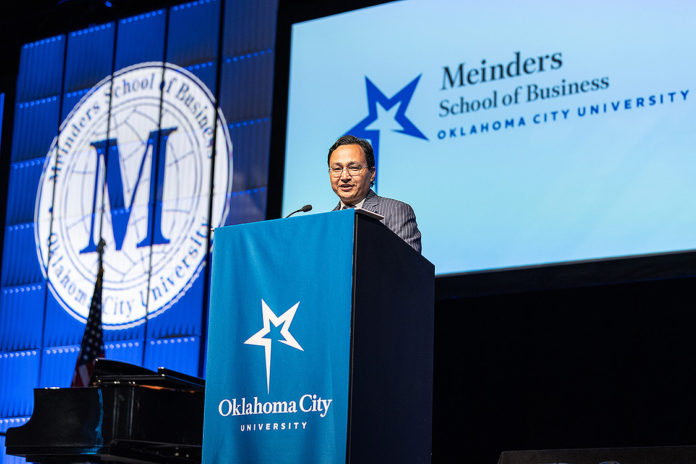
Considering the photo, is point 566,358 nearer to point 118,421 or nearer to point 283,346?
point 118,421

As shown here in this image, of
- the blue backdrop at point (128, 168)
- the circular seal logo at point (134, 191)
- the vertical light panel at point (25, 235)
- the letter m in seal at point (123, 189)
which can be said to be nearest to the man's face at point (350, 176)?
the blue backdrop at point (128, 168)

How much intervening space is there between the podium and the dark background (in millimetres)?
2590

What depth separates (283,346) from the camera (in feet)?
6.89

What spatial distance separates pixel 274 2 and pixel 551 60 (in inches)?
85.4

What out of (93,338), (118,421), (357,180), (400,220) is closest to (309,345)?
(400,220)

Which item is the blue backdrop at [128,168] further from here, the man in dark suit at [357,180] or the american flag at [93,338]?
the man in dark suit at [357,180]

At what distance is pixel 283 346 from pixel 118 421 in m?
1.63

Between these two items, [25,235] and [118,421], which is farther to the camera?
[25,235]

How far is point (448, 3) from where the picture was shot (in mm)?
5250

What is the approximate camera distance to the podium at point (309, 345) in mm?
2021

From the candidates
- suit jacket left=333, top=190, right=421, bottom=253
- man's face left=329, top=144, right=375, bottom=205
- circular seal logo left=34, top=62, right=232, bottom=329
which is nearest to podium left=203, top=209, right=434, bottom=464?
suit jacket left=333, top=190, right=421, bottom=253

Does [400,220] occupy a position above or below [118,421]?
above

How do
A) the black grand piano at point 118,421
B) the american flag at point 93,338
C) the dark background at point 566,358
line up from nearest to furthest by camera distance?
1. the black grand piano at point 118,421
2. the dark background at point 566,358
3. the american flag at point 93,338

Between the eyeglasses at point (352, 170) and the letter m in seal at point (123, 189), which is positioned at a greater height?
the letter m in seal at point (123, 189)
